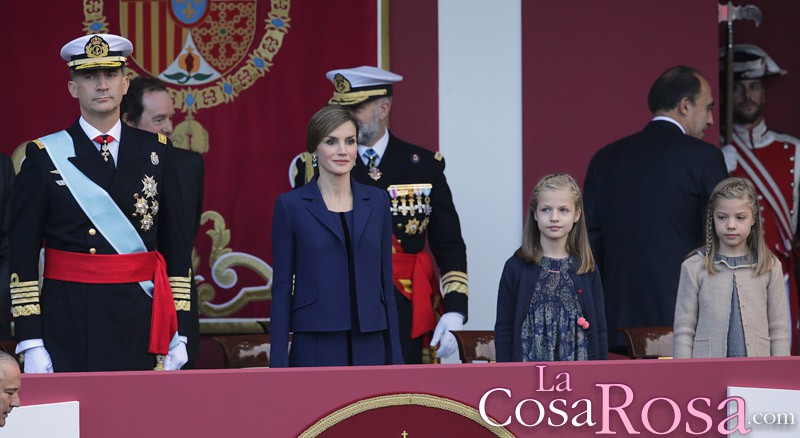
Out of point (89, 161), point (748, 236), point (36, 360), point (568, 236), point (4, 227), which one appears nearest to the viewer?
point (36, 360)

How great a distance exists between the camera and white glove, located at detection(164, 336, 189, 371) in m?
4.49

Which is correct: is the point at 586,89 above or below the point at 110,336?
above

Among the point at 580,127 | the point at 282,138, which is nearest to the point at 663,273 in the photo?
the point at 580,127

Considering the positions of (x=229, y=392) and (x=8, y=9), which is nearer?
(x=229, y=392)

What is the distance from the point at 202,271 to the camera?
6695mm

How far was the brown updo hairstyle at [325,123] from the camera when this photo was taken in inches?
175

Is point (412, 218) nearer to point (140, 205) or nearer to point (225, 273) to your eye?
point (140, 205)

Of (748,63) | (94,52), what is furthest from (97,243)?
(748,63)

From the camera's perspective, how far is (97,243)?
14.3 feet

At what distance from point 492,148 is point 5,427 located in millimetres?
3807

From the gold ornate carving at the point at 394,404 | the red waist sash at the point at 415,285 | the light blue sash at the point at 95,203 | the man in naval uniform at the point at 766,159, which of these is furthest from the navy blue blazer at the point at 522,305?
the man in naval uniform at the point at 766,159

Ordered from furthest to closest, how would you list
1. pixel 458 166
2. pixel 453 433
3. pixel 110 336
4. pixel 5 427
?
pixel 458 166
pixel 110 336
pixel 453 433
pixel 5 427

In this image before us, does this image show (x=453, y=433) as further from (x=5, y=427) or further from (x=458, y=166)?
(x=458, y=166)

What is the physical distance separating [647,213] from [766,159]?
7.45 feet
